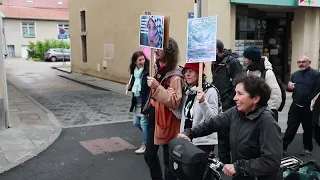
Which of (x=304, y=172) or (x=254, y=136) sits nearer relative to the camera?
(x=254, y=136)

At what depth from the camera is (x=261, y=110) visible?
2443mm

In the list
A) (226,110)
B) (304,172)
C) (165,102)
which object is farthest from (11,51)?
(304,172)

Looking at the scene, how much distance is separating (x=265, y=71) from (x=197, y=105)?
6.50 ft

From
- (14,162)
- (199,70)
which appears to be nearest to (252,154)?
(199,70)

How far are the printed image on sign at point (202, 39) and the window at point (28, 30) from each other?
154 feet

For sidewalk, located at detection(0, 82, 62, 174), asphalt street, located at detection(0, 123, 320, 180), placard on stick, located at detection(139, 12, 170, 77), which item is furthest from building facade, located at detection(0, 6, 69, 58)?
placard on stick, located at detection(139, 12, 170, 77)

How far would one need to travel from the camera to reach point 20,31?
45.8m

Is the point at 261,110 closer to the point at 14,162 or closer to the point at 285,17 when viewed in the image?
the point at 14,162

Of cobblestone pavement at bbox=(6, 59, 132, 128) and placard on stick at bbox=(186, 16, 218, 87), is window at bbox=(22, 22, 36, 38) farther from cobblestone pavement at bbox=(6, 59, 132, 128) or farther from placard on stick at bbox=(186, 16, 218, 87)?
placard on stick at bbox=(186, 16, 218, 87)

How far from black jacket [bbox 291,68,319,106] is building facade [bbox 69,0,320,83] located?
4612 millimetres

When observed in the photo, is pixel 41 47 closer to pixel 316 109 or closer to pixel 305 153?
pixel 305 153

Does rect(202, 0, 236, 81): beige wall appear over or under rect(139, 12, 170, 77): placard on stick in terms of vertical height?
over

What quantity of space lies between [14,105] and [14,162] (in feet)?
18.2

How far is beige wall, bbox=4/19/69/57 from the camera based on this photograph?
4478cm
